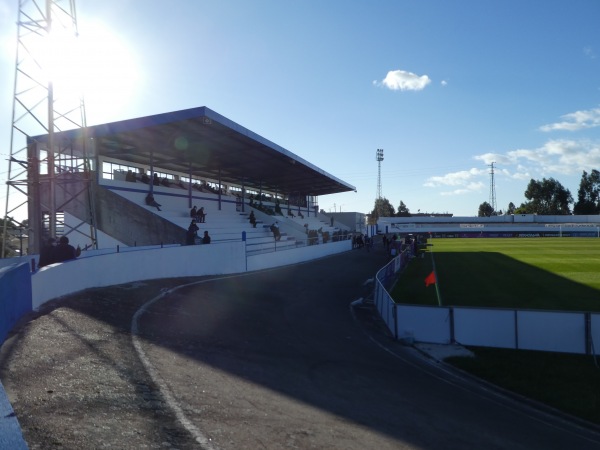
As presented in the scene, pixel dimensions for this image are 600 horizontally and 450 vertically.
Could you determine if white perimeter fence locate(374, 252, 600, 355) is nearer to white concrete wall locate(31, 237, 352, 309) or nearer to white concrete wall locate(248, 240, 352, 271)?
white concrete wall locate(31, 237, 352, 309)

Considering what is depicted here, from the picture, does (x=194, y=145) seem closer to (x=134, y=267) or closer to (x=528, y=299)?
(x=134, y=267)

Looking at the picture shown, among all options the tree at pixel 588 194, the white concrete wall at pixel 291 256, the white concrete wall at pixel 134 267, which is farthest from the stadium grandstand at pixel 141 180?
the tree at pixel 588 194

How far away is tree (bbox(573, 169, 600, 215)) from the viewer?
144 metres

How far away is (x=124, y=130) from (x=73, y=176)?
10.4 ft

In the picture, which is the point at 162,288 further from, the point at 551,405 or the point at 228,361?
the point at 551,405

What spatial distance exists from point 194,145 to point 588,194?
14933 cm

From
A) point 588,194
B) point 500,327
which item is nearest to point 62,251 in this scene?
point 500,327

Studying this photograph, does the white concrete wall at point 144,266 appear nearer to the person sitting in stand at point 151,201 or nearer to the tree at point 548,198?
the person sitting in stand at point 151,201

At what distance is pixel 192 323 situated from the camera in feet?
37.3

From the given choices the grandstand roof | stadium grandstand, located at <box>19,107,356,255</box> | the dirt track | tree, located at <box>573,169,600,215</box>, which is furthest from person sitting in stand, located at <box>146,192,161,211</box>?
tree, located at <box>573,169,600,215</box>

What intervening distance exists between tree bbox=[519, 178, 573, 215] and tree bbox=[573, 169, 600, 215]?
14.0 feet

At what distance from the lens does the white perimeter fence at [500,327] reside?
11078 millimetres

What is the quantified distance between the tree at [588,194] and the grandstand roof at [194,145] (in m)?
130

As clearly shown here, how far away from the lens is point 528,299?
1791 cm
